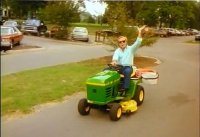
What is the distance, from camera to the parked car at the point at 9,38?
24.1 metres

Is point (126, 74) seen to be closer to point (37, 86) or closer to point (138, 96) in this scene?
point (138, 96)

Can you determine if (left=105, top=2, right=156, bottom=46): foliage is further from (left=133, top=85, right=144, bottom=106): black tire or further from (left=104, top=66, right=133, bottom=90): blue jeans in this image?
(left=104, top=66, right=133, bottom=90): blue jeans

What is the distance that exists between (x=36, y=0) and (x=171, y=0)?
22.0 meters

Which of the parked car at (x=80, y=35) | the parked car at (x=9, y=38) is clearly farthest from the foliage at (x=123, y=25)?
the parked car at (x=80, y=35)

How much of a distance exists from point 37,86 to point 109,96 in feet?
11.8

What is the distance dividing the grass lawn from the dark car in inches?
1021

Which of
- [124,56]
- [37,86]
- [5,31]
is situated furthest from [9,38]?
[124,56]

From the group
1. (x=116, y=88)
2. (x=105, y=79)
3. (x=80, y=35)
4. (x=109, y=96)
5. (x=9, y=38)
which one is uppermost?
(x=105, y=79)

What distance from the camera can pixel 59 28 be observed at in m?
38.6

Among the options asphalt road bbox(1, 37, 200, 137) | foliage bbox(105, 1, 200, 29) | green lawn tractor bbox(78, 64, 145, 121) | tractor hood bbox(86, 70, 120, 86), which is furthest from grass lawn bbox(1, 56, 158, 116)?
foliage bbox(105, 1, 200, 29)

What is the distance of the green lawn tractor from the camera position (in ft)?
27.6

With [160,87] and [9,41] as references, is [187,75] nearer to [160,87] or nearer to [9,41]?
[160,87]

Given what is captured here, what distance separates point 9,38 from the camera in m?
25.6

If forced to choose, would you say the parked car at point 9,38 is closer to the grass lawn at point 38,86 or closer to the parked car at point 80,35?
the grass lawn at point 38,86
